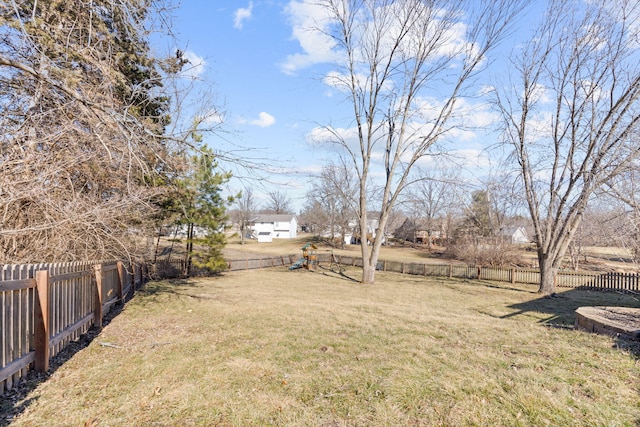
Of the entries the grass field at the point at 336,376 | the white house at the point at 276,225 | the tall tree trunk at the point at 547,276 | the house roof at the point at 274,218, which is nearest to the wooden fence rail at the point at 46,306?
the grass field at the point at 336,376

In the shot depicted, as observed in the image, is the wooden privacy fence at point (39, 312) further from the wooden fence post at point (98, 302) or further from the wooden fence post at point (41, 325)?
the wooden fence post at point (98, 302)

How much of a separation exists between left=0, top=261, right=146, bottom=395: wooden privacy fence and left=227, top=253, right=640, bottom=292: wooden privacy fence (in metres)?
14.9

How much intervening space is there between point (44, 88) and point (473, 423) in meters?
6.79

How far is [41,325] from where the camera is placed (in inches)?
161

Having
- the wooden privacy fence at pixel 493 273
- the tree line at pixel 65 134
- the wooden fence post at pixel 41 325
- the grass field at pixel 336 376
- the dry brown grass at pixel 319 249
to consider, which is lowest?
the dry brown grass at pixel 319 249

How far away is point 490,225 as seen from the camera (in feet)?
103

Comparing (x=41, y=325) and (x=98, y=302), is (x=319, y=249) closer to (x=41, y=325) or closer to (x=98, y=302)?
(x=98, y=302)

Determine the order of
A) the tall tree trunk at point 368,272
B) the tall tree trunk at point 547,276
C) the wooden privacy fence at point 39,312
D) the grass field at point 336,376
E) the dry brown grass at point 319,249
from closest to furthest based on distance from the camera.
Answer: the grass field at point 336,376, the wooden privacy fence at point 39,312, the tall tree trunk at point 547,276, the tall tree trunk at point 368,272, the dry brown grass at point 319,249

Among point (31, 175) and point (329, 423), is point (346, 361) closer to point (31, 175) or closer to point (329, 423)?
point (329, 423)

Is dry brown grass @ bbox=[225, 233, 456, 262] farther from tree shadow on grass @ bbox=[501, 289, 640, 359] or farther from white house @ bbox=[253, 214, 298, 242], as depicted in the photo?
A: tree shadow on grass @ bbox=[501, 289, 640, 359]

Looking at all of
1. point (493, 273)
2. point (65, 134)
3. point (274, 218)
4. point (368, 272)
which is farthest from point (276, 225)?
point (65, 134)

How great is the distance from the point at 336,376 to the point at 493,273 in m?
17.6

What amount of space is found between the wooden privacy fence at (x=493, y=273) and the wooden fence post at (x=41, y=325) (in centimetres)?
1617

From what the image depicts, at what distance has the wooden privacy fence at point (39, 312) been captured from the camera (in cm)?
351
